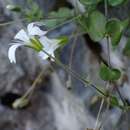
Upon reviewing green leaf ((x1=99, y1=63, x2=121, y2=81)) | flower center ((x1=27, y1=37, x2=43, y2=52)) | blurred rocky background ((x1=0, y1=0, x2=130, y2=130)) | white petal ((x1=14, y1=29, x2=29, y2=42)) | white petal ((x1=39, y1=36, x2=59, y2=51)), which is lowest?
blurred rocky background ((x1=0, y1=0, x2=130, y2=130))

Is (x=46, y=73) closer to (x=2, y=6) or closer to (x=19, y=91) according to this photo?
(x=19, y=91)

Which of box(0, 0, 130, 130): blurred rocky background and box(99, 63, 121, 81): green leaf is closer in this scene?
box(99, 63, 121, 81): green leaf

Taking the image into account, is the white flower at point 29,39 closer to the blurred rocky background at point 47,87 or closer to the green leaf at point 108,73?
the green leaf at point 108,73

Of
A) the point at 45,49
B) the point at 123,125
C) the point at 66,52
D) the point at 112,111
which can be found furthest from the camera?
the point at 66,52

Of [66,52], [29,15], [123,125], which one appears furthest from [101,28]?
[66,52]

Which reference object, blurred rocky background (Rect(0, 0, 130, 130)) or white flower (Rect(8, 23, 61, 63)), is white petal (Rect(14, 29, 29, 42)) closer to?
white flower (Rect(8, 23, 61, 63))

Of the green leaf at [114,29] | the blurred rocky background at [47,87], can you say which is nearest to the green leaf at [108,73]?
the green leaf at [114,29]

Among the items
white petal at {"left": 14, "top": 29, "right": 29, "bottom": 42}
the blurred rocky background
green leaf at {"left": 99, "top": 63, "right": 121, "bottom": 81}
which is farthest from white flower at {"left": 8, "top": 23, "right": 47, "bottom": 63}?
the blurred rocky background
